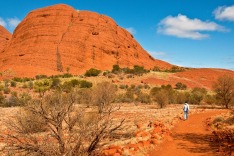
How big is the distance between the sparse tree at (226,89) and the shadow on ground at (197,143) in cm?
1326

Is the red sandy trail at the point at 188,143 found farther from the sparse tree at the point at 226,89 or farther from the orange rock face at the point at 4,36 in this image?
the orange rock face at the point at 4,36

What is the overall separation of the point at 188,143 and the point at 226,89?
15294mm

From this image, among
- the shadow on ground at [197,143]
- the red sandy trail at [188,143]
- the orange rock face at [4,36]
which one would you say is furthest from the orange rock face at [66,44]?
the shadow on ground at [197,143]

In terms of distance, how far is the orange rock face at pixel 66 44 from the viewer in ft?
216

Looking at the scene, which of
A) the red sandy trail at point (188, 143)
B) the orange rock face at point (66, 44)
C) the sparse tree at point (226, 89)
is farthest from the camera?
the orange rock face at point (66, 44)

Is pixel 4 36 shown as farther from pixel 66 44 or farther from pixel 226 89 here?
pixel 226 89

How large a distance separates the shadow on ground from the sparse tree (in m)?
13.3

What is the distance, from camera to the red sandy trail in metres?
9.62

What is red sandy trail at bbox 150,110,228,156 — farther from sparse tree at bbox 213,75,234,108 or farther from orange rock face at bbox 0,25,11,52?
orange rock face at bbox 0,25,11,52

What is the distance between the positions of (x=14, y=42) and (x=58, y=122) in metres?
76.1

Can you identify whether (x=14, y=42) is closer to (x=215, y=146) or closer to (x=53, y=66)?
(x=53, y=66)

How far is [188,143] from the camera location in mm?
10875

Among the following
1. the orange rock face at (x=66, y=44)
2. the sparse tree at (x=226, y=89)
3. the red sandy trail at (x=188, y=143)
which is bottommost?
the red sandy trail at (x=188, y=143)

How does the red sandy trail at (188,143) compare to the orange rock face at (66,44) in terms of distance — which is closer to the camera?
the red sandy trail at (188,143)
